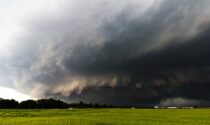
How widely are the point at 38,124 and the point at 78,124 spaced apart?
434 cm

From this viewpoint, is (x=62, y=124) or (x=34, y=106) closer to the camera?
(x=62, y=124)

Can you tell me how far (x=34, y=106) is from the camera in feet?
518

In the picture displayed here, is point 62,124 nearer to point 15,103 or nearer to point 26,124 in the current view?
point 26,124

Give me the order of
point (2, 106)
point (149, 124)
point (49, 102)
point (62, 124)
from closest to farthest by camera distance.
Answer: point (62, 124), point (149, 124), point (2, 106), point (49, 102)

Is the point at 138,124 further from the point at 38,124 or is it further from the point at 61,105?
the point at 61,105

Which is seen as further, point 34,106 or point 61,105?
point 61,105

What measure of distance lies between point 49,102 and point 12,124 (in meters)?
134

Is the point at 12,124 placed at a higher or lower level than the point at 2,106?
lower

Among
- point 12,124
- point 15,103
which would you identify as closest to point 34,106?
point 15,103

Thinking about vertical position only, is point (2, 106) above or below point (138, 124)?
above

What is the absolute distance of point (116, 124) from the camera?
3731 centimetres

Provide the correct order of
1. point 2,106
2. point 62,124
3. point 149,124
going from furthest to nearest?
point 2,106 → point 149,124 → point 62,124

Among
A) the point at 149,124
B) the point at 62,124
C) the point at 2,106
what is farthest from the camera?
the point at 2,106

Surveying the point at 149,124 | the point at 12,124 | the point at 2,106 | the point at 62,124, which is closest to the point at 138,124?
the point at 149,124
